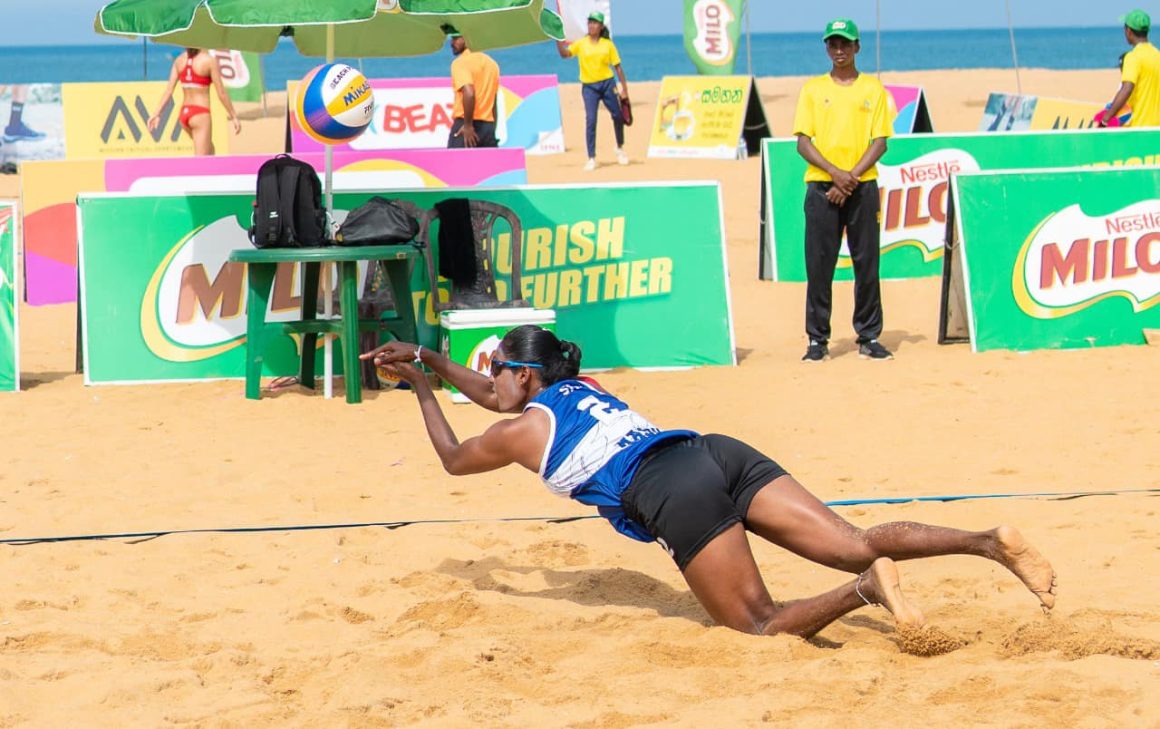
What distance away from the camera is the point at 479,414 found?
8.08 metres

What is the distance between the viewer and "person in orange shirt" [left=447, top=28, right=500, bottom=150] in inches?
524

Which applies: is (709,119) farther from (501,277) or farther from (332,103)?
(332,103)

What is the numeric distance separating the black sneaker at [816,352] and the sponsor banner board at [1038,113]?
5238 mm

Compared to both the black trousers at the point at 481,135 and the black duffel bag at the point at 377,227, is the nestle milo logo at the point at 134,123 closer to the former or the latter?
the black trousers at the point at 481,135

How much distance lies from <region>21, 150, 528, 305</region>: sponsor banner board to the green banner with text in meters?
13.8

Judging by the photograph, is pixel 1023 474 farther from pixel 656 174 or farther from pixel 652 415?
pixel 656 174

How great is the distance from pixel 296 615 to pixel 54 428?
337 cm

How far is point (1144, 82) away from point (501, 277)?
608cm

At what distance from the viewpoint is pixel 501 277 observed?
9.02 metres

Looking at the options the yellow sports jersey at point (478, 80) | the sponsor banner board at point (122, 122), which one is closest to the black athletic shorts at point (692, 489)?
the yellow sports jersey at point (478, 80)

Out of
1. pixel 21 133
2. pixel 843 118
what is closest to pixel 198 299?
pixel 843 118

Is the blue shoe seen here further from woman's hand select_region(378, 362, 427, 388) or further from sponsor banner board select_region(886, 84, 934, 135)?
woman's hand select_region(378, 362, 427, 388)

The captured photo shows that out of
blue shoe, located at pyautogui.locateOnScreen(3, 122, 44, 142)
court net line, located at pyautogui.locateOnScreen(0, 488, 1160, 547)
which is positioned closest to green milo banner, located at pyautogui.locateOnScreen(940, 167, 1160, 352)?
court net line, located at pyautogui.locateOnScreen(0, 488, 1160, 547)

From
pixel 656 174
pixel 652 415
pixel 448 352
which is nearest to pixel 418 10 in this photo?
pixel 448 352
